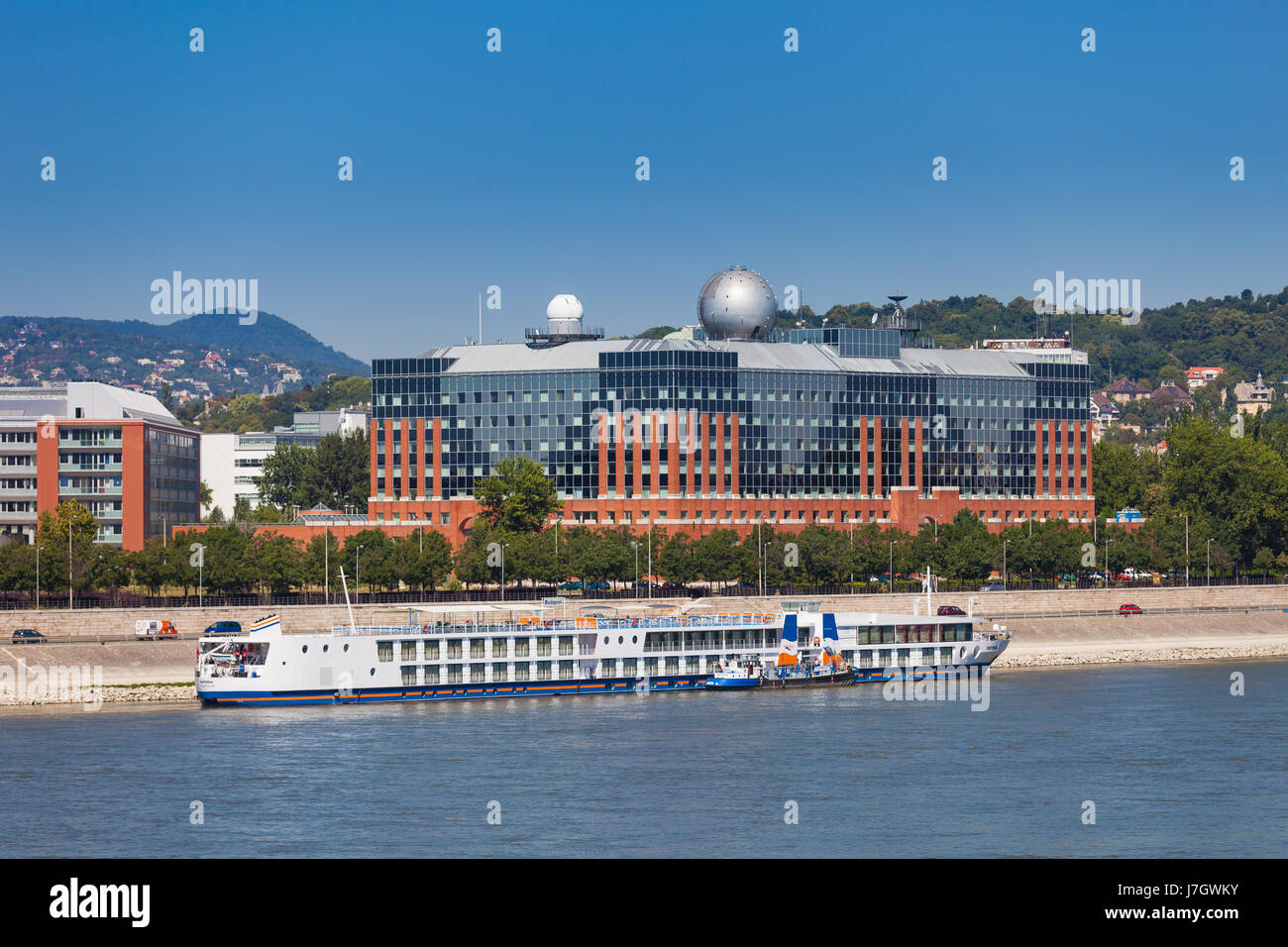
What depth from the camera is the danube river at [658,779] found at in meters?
50.1

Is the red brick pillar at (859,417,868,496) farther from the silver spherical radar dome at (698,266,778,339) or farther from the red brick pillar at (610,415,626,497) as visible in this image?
the red brick pillar at (610,415,626,497)

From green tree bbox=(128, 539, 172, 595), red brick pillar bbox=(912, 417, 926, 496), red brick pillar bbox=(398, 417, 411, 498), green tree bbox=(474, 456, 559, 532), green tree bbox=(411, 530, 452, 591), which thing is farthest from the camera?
red brick pillar bbox=(912, 417, 926, 496)

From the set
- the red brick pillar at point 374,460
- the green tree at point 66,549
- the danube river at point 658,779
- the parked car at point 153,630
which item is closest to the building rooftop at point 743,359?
the red brick pillar at point 374,460

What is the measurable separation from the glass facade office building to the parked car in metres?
48.8

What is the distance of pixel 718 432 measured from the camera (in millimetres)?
156375

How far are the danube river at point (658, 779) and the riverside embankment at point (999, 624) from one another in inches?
468

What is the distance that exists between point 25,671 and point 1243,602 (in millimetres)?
92667

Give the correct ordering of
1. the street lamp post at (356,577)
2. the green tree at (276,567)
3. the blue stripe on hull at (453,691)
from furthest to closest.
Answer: the green tree at (276,567)
the street lamp post at (356,577)
the blue stripe on hull at (453,691)

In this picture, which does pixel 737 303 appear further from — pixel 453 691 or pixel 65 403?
pixel 453 691

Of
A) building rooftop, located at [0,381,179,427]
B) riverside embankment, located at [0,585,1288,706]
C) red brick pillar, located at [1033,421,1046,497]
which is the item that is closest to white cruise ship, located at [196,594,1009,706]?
riverside embankment, located at [0,585,1288,706]

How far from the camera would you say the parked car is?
105 meters

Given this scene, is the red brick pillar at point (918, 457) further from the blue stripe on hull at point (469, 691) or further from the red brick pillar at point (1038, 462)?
the blue stripe on hull at point (469, 691)

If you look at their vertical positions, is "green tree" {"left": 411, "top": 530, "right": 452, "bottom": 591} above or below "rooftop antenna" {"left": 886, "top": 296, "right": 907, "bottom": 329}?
below

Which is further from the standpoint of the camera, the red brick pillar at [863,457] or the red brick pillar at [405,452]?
the red brick pillar at [863,457]
